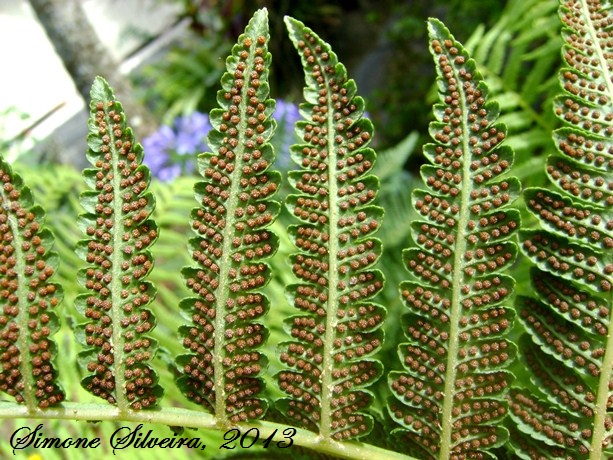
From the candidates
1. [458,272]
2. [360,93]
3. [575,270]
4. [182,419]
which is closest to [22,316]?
[182,419]

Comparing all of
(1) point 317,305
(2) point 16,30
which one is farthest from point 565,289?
(2) point 16,30

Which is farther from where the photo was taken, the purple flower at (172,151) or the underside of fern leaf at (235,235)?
the purple flower at (172,151)

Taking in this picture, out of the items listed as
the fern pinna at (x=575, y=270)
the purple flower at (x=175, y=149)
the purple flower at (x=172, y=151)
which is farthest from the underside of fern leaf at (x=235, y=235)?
the purple flower at (x=172, y=151)

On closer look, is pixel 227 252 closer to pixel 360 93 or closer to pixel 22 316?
pixel 22 316

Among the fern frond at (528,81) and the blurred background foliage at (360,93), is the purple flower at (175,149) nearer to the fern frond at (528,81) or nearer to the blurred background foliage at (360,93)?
the blurred background foliage at (360,93)

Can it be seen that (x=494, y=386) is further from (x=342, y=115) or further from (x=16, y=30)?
(x=16, y=30)

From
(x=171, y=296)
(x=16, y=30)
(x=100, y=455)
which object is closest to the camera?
(x=100, y=455)
